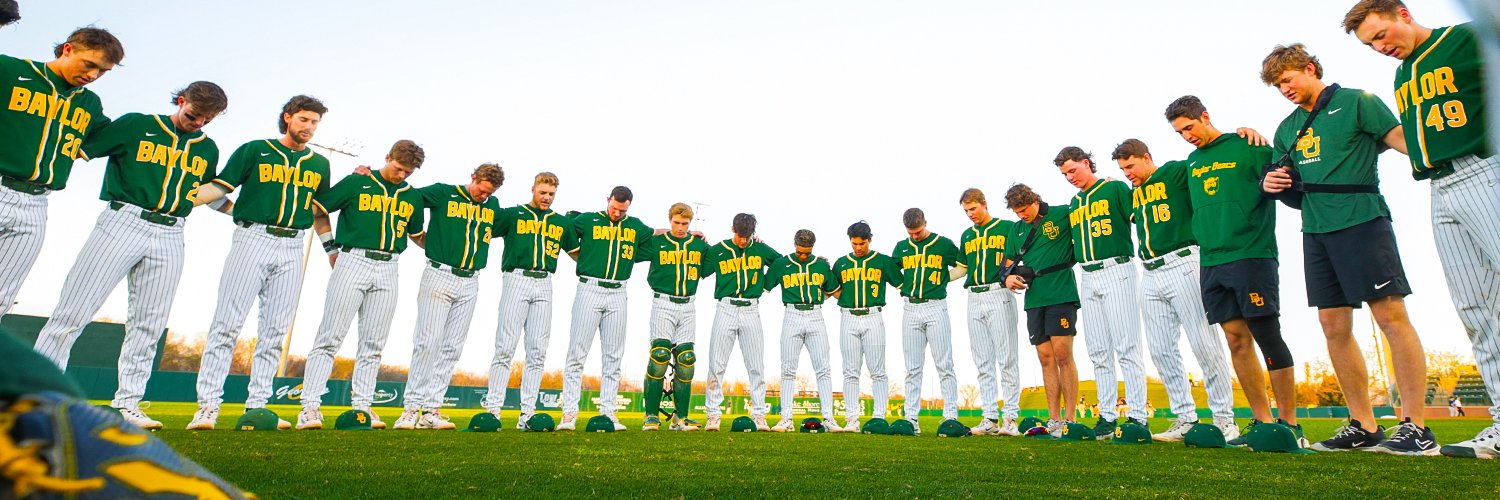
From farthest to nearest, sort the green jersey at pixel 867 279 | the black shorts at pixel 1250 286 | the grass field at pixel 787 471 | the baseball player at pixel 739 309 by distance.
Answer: the green jersey at pixel 867 279, the baseball player at pixel 739 309, the black shorts at pixel 1250 286, the grass field at pixel 787 471

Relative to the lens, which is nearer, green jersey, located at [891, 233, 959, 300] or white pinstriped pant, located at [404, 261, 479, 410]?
white pinstriped pant, located at [404, 261, 479, 410]

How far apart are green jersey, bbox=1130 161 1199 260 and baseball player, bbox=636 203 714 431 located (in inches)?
169

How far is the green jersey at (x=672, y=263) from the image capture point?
8.02 metres

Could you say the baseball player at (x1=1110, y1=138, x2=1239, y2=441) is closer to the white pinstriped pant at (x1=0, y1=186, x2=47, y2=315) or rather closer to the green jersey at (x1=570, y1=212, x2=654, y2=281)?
the green jersey at (x1=570, y1=212, x2=654, y2=281)

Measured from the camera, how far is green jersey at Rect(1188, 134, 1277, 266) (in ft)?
16.0

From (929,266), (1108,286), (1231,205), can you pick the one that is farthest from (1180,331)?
(929,266)

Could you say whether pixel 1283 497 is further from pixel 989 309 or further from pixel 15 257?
pixel 15 257

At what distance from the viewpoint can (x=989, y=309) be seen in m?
7.44

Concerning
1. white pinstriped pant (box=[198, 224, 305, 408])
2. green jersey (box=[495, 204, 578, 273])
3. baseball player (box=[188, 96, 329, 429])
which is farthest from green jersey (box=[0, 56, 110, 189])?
green jersey (box=[495, 204, 578, 273])

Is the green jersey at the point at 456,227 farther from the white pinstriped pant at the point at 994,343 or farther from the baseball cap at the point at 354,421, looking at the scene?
the white pinstriped pant at the point at 994,343

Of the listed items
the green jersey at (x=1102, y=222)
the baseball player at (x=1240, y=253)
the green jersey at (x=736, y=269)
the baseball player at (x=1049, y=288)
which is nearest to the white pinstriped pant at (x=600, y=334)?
the green jersey at (x=736, y=269)

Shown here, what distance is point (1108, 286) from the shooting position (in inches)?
244

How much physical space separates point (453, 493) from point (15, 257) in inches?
143

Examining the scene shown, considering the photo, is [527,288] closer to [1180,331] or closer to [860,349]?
[860,349]
